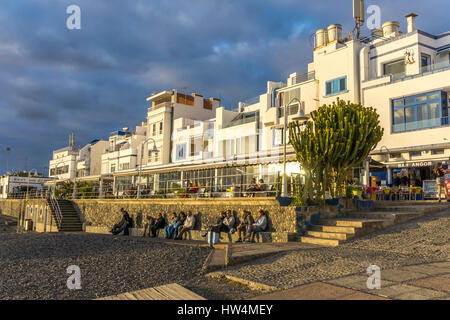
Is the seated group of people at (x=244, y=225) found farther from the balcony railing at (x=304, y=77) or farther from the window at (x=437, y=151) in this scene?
the balcony railing at (x=304, y=77)

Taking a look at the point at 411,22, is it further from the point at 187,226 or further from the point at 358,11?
the point at 187,226

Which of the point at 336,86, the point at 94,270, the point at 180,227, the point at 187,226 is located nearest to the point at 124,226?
the point at 180,227

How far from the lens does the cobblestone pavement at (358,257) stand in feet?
22.6

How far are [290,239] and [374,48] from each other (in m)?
18.3

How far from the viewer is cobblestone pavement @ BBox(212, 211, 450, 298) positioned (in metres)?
6.88

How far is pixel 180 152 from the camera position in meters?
41.2

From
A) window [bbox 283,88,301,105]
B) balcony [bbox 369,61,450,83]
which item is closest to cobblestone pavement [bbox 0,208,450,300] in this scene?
balcony [bbox 369,61,450,83]

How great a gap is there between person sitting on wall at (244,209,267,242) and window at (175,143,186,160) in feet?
90.1

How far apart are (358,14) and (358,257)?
25.6 m

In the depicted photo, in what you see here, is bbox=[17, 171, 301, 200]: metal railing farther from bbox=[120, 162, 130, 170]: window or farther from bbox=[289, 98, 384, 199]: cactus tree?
bbox=[120, 162, 130, 170]: window

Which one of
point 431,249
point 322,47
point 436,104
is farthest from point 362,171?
point 431,249

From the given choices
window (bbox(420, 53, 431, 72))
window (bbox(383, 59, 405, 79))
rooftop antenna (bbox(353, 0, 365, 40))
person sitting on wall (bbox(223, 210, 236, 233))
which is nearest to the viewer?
person sitting on wall (bbox(223, 210, 236, 233))

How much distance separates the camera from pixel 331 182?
15.5 meters
